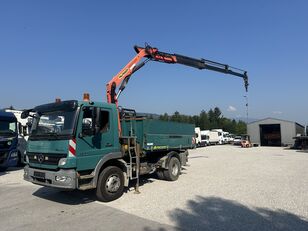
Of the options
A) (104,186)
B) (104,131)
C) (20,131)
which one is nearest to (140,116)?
(104,131)

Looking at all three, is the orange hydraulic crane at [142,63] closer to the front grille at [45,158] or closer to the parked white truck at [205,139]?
the front grille at [45,158]

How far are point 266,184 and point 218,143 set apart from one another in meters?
39.8

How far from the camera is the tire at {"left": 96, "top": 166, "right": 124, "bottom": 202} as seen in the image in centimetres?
729

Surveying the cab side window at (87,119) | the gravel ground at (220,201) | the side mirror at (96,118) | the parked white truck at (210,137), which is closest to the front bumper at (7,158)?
the gravel ground at (220,201)

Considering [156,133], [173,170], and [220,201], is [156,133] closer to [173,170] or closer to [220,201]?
[173,170]

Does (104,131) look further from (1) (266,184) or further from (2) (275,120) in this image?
(2) (275,120)

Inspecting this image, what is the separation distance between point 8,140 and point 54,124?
738cm

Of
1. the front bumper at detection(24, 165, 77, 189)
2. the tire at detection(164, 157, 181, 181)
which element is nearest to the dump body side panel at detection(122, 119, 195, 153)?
the tire at detection(164, 157, 181, 181)

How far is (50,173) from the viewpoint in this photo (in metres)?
6.89

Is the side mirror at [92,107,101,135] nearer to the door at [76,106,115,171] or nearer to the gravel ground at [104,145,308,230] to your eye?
the door at [76,106,115,171]

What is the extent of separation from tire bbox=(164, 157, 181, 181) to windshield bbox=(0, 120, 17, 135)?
8325 mm

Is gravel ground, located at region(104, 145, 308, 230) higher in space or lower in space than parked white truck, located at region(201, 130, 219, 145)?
lower

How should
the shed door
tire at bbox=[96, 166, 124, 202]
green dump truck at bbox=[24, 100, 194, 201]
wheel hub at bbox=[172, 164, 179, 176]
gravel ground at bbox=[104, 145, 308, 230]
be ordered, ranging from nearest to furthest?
gravel ground at bbox=[104, 145, 308, 230] < green dump truck at bbox=[24, 100, 194, 201] < tire at bbox=[96, 166, 124, 202] < wheel hub at bbox=[172, 164, 179, 176] < the shed door

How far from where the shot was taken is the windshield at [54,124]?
6.91 m
